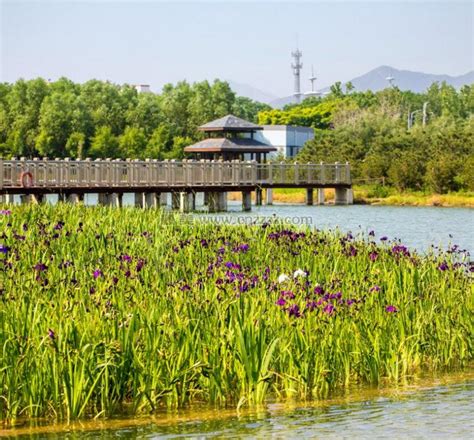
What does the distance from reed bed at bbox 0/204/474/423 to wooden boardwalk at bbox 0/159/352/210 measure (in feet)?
72.7

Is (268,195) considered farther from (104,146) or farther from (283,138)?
(283,138)

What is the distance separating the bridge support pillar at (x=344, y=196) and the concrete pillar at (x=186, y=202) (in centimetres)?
908

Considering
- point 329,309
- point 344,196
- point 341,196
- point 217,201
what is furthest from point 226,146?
point 329,309

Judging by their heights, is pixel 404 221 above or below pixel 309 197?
below

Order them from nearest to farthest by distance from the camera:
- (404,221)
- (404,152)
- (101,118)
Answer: (404,221), (404,152), (101,118)

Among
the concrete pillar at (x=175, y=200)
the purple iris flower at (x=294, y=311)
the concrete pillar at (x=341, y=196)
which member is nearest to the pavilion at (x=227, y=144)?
the concrete pillar at (x=341, y=196)

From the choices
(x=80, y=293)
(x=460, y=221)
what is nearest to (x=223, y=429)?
(x=80, y=293)

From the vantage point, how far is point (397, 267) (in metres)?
12.7

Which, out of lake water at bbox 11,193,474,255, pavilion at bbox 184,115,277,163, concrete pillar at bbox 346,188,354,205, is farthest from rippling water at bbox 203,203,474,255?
pavilion at bbox 184,115,277,163

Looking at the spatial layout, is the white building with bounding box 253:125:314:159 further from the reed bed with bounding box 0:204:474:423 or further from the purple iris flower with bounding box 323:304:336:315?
the purple iris flower with bounding box 323:304:336:315

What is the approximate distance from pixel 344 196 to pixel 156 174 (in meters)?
16.8

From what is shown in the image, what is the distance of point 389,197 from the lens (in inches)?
2410

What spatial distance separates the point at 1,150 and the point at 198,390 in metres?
88.0

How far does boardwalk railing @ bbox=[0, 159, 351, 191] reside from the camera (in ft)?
131
